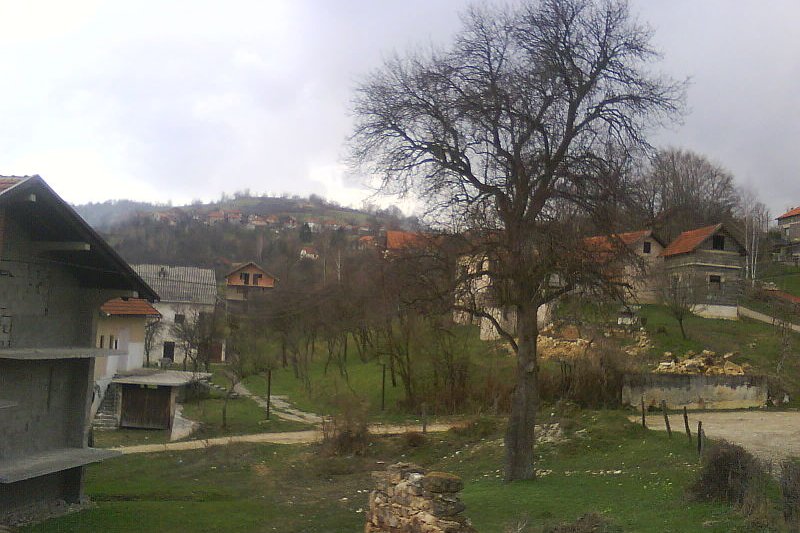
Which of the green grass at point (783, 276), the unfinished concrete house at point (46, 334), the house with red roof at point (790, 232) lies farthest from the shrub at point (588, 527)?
the house with red roof at point (790, 232)

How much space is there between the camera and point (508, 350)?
127 feet

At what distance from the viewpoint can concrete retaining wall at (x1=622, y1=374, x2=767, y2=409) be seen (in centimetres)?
2944

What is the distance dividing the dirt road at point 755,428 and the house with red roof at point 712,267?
20172 millimetres

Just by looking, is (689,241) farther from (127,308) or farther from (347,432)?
(127,308)

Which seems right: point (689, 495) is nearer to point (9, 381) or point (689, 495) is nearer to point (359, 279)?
point (9, 381)

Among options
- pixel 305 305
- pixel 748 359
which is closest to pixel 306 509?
pixel 748 359

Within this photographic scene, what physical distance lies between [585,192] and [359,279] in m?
25.7

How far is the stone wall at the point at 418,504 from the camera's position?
9734 millimetres

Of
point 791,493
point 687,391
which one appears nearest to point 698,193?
point 687,391

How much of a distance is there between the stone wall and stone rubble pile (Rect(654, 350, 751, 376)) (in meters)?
24.0

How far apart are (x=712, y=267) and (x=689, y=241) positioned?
257 centimetres

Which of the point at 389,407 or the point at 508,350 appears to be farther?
the point at 508,350

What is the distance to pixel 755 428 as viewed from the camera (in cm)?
2252

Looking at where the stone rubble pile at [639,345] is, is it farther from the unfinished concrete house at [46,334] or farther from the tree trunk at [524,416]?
the unfinished concrete house at [46,334]
